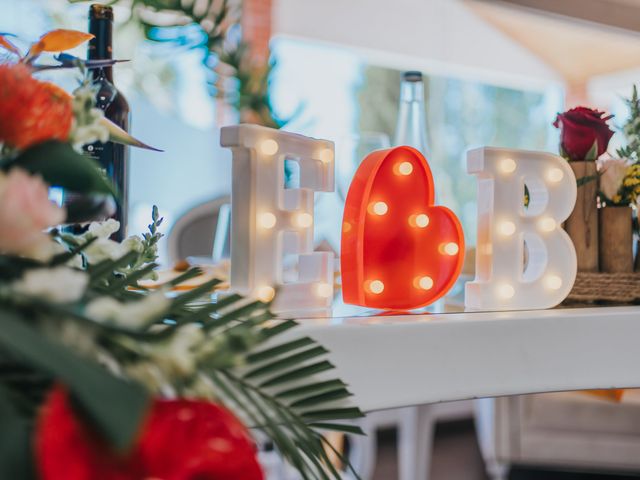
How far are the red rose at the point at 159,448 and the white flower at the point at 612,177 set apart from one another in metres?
0.70

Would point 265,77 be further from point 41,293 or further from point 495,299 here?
point 41,293

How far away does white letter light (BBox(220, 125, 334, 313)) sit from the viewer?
24.0 inches

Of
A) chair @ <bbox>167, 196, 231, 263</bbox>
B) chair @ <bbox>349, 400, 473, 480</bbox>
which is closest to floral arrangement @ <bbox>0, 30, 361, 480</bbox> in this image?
→ chair @ <bbox>167, 196, 231, 263</bbox>

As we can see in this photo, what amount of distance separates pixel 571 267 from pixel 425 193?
0.19m

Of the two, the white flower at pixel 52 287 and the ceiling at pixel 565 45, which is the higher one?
the ceiling at pixel 565 45

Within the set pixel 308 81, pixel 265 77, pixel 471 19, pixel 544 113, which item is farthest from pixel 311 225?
pixel 544 113

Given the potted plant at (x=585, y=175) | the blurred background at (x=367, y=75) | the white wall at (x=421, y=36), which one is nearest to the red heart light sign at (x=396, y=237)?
the potted plant at (x=585, y=175)

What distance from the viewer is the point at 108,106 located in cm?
79

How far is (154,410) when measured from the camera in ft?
0.78

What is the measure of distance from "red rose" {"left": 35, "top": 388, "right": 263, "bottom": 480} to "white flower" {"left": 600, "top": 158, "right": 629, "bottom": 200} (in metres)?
0.70

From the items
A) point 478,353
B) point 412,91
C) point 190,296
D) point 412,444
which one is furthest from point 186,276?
point 412,444

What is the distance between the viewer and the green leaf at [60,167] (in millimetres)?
277

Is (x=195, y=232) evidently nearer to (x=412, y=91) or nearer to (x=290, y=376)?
(x=412, y=91)

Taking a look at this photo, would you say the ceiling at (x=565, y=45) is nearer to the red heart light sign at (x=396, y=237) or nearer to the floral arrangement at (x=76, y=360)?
the red heart light sign at (x=396, y=237)
